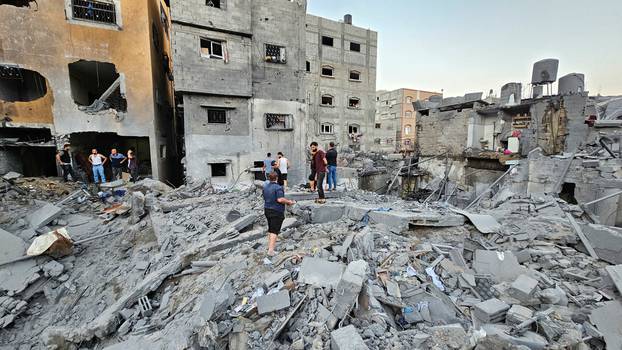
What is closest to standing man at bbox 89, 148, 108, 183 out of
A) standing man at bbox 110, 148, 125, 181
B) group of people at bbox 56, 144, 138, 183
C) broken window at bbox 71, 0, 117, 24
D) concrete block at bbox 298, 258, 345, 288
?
group of people at bbox 56, 144, 138, 183

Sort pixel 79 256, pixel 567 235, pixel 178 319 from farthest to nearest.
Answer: pixel 79 256 → pixel 567 235 → pixel 178 319

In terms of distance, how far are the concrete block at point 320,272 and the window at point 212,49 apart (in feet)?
44.3

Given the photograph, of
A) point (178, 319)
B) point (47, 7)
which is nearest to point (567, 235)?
point (178, 319)

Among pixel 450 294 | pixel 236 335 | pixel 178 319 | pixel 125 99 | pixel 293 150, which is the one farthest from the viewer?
pixel 293 150

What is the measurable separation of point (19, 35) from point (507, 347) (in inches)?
801

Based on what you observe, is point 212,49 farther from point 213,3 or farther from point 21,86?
point 21,86

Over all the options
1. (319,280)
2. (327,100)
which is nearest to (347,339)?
(319,280)

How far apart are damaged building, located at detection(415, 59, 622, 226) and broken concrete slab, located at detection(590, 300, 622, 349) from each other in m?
7.58

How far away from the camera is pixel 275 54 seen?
15.6 meters

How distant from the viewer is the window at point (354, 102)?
28578mm

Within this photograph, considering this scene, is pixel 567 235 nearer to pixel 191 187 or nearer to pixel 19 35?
pixel 191 187

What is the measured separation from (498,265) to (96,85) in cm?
2305

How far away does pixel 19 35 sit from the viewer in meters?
12.2

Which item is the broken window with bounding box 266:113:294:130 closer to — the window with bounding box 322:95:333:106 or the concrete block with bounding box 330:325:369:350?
the window with bounding box 322:95:333:106
